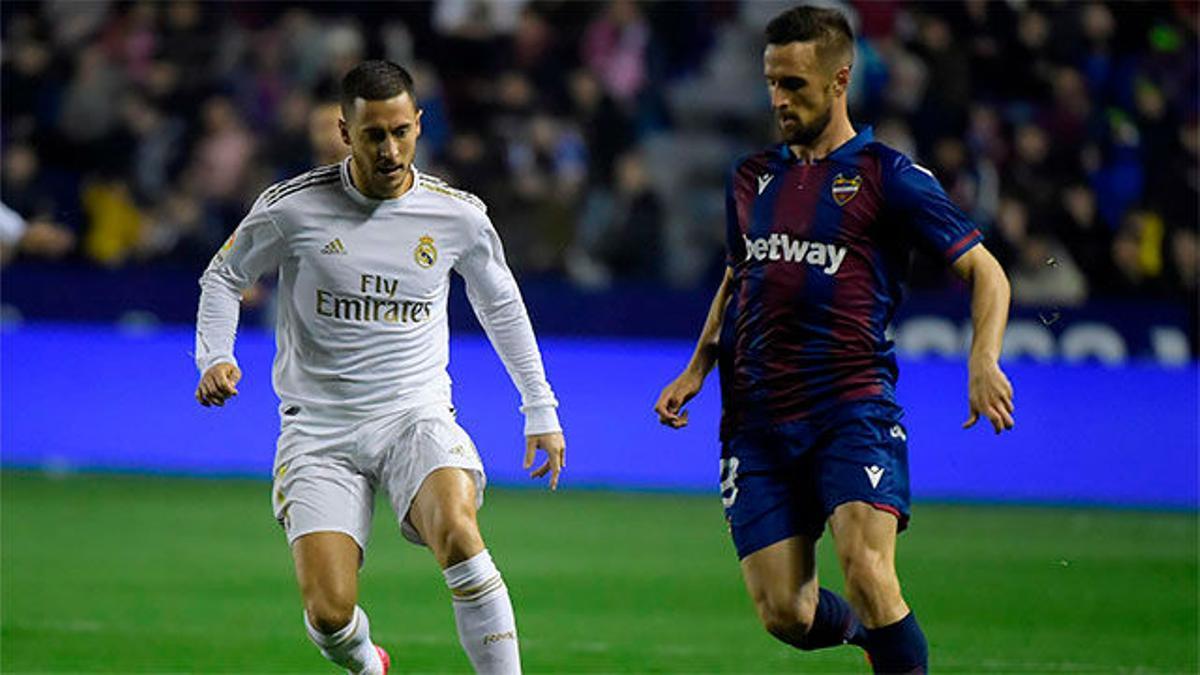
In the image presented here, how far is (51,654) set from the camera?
8000 millimetres

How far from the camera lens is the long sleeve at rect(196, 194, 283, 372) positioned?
20.9 feet

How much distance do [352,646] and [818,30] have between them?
2.37 metres

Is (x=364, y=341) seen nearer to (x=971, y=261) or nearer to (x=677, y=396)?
(x=677, y=396)

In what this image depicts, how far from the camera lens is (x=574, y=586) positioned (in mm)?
Answer: 10312

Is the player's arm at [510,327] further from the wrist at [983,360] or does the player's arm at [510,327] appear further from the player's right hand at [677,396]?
the wrist at [983,360]

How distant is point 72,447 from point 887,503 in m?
10.3

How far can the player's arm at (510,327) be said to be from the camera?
6.47m

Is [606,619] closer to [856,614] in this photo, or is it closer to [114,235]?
[856,614]

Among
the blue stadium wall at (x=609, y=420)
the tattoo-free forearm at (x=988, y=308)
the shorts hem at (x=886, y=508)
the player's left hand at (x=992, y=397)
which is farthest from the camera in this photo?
the blue stadium wall at (x=609, y=420)

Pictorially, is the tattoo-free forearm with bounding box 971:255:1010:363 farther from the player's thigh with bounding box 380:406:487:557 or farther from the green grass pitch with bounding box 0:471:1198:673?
the green grass pitch with bounding box 0:471:1198:673

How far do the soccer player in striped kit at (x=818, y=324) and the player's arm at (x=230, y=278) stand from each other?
1.48 meters

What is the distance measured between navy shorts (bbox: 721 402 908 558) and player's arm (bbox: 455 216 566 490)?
606mm

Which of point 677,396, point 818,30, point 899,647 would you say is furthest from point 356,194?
point 899,647

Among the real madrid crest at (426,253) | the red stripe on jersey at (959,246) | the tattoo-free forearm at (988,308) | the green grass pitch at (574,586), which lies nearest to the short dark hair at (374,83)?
the real madrid crest at (426,253)
